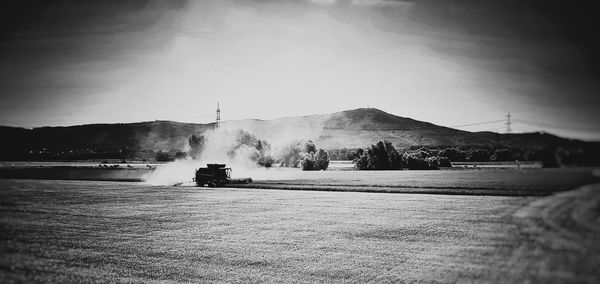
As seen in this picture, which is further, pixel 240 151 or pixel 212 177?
pixel 240 151

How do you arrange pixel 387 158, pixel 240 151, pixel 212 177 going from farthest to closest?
pixel 240 151 < pixel 387 158 < pixel 212 177

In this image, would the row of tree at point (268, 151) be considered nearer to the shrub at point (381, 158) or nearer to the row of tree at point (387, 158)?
the row of tree at point (387, 158)

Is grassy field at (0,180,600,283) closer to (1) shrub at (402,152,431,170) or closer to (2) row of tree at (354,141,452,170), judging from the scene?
(1) shrub at (402,152,431,170)

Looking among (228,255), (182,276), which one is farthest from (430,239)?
(182,276)

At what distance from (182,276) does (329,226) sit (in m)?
14.5

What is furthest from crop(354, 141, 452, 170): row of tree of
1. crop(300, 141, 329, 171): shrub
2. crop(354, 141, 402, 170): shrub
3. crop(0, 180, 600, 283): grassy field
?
crop(0, 180, 600, 283): grassy field

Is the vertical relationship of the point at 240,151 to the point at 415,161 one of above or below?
above

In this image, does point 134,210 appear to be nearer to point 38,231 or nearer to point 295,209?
point 295,209

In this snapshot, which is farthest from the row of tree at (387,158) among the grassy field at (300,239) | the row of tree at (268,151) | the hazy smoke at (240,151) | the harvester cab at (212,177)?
the grassy field at (300,239)

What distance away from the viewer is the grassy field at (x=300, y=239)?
13.2ft

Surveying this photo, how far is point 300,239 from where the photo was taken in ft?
81.0

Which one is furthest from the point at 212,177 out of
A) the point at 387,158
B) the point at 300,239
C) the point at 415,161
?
the point at 387,158

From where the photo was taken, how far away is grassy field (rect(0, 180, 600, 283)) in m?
4.01

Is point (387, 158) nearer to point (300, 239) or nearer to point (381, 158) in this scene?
point (381, 158)
